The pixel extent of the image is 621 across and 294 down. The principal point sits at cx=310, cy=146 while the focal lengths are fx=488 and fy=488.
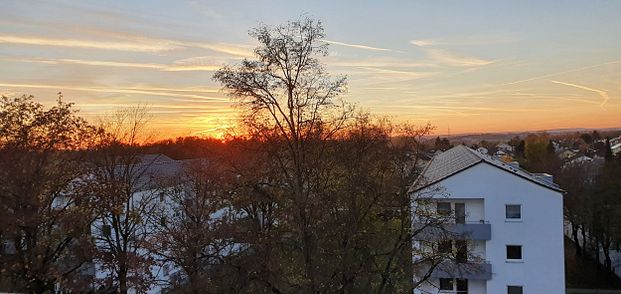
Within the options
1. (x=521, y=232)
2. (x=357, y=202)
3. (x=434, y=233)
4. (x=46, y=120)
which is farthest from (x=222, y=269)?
(x=521, y=232)

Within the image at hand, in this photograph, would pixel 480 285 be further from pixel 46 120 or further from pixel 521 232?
pixel 46 120

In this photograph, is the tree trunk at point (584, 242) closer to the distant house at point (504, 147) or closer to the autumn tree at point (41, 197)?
the autumn tree at point (41, 197)

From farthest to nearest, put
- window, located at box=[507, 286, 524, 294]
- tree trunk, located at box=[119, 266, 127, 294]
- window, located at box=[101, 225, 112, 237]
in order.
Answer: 1. window, located at box=[507, 286, 524, 294]
2. window, located at box=[101, 225, 112, 237]
3. tree trunk, located at box=[119, 266, 127, 294]

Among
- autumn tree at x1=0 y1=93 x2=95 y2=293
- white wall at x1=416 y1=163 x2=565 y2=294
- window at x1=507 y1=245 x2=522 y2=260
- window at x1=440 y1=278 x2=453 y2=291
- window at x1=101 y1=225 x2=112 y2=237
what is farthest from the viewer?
window at x1=440 y1=278 x2=453 y2=291

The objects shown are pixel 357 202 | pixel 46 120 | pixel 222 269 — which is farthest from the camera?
pixel 357 202

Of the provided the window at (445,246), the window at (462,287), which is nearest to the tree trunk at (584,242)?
the window at (462,287)

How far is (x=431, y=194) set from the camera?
1997cm

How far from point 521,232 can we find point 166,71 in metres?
18.0

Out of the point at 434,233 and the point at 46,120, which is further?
the point at 434,233

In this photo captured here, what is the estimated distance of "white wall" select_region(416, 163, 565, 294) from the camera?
877 inches

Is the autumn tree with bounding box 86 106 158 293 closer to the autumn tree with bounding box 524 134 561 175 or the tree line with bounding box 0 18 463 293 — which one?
the tree line with bounding box 0 18 463 293

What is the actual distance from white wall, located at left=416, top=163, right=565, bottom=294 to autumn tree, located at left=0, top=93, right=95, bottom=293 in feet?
53.8

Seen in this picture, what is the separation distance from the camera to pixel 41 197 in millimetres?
11508

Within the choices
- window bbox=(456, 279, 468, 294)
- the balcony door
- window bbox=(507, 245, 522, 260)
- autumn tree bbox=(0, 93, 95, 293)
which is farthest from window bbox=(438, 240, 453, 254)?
autumn tree bbox=(0, 93, 95, 293)
